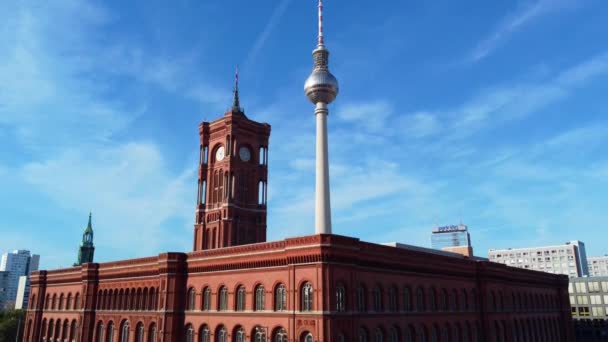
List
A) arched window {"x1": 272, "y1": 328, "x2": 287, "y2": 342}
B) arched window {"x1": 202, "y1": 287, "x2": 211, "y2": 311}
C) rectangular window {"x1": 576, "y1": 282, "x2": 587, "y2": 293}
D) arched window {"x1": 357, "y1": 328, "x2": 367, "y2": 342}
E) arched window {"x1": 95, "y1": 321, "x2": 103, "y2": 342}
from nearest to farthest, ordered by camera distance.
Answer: arched window {"x1": 272, "y1": 328, "x2": 287, "y2": 342}, arched window {"x1": 357, "y1": 328, "x2": 367, "y2": 342}, arched window {"x1": 202, "y1": 287, "x2": 211, "y2": 311}, arched window {"x1": 95, "y1": 321, "x2": 103, "y2": 342}, rectangular window {"x1": 576, "y1": 282, "x2": 587, "y2": 293}

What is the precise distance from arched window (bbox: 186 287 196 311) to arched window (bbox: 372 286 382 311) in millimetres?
19394

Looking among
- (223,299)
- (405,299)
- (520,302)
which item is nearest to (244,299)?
(223,299)

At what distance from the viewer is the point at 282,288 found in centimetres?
4294

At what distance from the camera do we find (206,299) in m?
50.4

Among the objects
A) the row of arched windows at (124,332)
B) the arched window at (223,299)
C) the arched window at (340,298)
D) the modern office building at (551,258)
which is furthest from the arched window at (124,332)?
the modern office building at (551,258)

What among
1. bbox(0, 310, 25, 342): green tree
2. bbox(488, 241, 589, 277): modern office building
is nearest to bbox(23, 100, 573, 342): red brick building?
bbox(0, 310, 25, 342): green tree

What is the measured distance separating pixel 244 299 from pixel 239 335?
11.1 ft

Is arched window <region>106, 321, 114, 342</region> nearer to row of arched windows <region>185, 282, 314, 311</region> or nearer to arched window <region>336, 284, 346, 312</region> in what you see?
row of arched windows <region>185, 282, 314, 311</region>

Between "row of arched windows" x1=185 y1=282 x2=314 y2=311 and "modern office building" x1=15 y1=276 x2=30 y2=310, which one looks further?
"modern office building" x1=15 y1=276 x2=30 y2=310

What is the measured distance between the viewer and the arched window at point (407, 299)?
158 feet

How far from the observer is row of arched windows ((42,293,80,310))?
67.6m

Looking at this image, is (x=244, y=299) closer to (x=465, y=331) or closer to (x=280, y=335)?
(x=280, y=335)

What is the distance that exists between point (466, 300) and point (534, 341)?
20.1 m

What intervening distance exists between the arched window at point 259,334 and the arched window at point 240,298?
8.92ft
